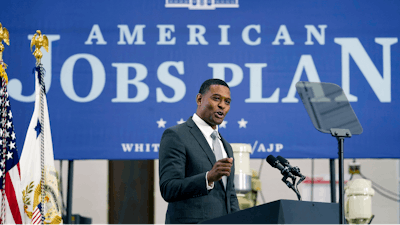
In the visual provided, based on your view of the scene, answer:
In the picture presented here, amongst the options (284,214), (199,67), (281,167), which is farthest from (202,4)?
(284,214)

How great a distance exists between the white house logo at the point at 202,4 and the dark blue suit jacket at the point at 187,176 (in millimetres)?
2074

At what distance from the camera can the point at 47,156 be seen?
3.49m

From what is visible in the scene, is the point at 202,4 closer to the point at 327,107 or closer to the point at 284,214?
the point at 327,107

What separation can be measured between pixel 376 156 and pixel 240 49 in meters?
1.50

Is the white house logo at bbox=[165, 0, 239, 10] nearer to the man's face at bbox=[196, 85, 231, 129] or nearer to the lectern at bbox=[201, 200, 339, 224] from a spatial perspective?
the man's face at bbox=[196, 85, 231, 129]

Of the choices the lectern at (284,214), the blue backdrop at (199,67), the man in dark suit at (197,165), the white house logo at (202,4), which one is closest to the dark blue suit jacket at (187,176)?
the man in dark suit at (197,165)

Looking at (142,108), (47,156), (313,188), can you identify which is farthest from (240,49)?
(313,188)

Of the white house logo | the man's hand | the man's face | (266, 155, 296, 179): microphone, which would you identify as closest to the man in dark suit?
the man's face

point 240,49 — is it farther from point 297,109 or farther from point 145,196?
point 145,196

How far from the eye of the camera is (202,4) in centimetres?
418

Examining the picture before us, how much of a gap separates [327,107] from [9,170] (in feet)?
7.90

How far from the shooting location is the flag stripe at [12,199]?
10.8 ft

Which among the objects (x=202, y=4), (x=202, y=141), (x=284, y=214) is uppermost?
(x=202, y=4)

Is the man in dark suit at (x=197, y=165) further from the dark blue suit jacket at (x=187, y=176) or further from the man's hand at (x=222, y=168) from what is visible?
the man's hand at (x=222, y=168)
